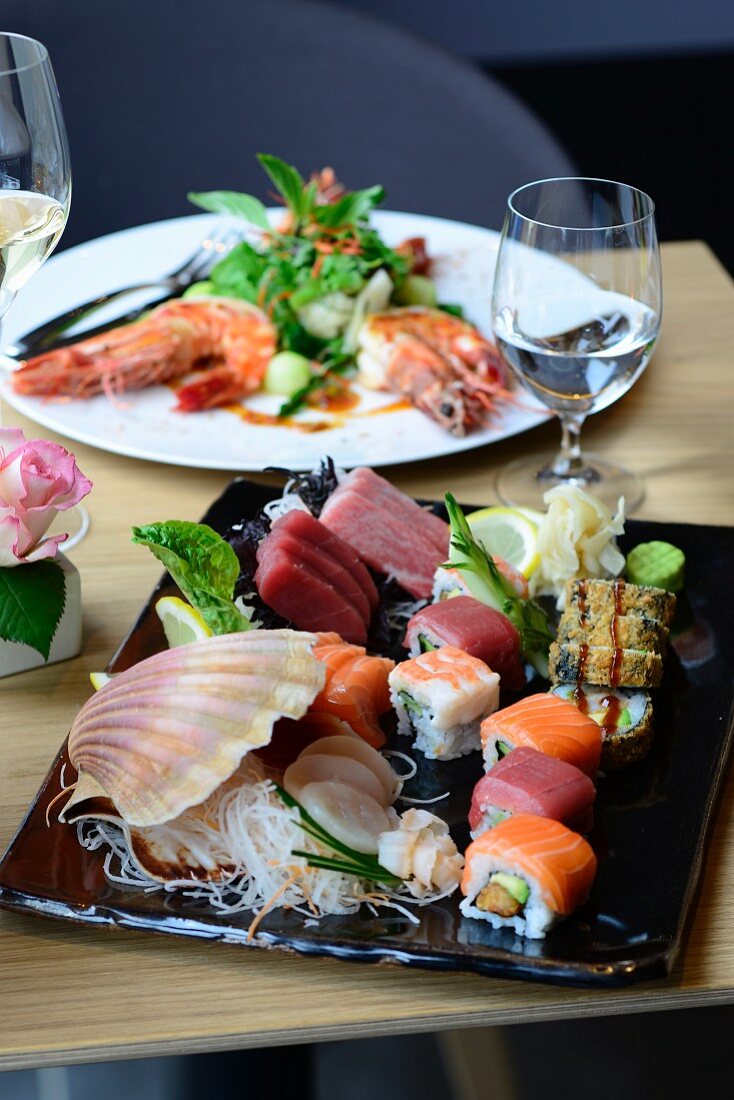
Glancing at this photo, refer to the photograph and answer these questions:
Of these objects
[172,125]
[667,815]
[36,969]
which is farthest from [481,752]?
[172,125]

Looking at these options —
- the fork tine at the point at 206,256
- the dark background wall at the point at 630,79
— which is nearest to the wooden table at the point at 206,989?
the fork tine at the point at 206,256

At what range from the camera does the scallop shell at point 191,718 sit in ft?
2.85

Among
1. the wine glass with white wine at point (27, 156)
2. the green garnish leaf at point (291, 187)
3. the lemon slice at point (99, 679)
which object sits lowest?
the lemon slice at point (99, 679)

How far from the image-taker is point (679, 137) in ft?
15.8

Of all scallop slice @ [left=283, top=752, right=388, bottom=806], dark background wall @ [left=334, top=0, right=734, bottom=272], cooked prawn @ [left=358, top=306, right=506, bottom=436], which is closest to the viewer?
scallop slice @ [left=283, top=752, right=388, bottom=806]

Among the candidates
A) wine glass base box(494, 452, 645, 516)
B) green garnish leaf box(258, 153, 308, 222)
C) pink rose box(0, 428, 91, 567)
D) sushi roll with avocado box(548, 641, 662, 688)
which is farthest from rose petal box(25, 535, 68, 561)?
green garnish leaf box(258, 153, 308, 222)

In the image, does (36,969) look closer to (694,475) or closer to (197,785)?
(197,785)

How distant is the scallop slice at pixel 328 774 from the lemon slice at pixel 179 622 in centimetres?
18

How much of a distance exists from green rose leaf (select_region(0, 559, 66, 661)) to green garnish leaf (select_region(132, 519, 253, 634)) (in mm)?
113

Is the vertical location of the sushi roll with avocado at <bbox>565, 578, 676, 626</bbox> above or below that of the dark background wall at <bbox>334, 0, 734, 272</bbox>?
above

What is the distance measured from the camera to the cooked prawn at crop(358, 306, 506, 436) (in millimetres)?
1571

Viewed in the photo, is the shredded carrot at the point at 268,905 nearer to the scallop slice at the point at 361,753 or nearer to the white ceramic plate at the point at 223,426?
the scallop slice at the point at 361,753

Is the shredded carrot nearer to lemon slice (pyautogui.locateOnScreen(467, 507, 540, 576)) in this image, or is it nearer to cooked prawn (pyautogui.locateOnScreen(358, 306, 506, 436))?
lemon slice (pyautogui.locateOnScreen(467, 507, 540, 576))

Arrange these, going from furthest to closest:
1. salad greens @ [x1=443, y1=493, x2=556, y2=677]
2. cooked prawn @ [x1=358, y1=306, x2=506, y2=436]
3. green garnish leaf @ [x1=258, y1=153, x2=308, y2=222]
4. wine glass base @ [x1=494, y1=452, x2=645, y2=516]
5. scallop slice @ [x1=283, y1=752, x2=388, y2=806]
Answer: green garnish leaf @ [x1=258, y1=153, x2=308, y2=222] < cooked prawn @ [x1=358, y1=306, x2=506, y2=436] < wine glass base @ [x1=494, y1=452, x2=645, y2=516] < salad greens @ [x1=443, y1=493, x2=556, y2=677] < scallop slice @ [x1=283, y1=752, x2=388, y2=806]
